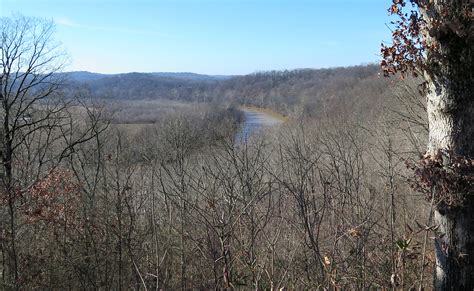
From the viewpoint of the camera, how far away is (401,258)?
3.11 metres

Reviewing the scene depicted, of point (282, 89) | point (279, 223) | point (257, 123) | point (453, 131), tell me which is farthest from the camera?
point (282, 89)

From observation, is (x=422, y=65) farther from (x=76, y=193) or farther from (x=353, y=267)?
(x=76, y=193)

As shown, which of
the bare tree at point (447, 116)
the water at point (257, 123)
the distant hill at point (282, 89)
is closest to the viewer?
the bare tree at point (447, 116)

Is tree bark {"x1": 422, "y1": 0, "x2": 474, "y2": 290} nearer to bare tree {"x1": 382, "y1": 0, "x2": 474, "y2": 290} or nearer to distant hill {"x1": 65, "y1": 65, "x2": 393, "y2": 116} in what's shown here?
bare tree {"x1": 382, "y1": 0, "x2": 474, "y2": 290}

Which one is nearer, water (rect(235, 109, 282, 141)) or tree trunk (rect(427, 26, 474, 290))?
tree trunk (rect(427, 26, 474, 290))

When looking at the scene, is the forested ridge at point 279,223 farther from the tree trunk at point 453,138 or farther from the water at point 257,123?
the water at point 257,123

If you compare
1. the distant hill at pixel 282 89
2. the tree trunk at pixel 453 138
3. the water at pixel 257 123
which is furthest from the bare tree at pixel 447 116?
the distant hill at pixel 282 89

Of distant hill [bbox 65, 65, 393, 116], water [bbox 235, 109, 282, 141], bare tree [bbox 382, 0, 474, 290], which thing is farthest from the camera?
distant hill [bbox 65, 65, 393, 116]

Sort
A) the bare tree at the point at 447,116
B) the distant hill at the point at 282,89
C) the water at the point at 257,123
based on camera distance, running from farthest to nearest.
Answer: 1. the distant hill at the point at 282,89
2. the water at the point at 257,123
3. the bare tree at the point at 447,116

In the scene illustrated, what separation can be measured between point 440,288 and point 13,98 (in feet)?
66.3

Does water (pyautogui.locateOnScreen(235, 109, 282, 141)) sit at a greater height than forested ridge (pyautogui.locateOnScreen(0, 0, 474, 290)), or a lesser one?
lesser

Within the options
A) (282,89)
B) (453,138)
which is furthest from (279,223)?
(282,89)

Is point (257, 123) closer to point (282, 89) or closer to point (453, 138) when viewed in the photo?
A: point (282, 89)

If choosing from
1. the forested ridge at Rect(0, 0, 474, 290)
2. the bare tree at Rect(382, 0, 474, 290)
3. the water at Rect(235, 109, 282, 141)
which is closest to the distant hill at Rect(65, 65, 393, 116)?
the water at Rect(235, 109, 282, 141)
